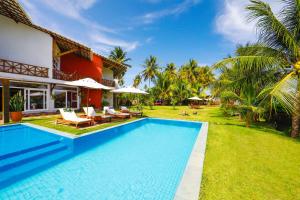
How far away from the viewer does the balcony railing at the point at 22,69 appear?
12.2m

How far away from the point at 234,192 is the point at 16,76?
1577 cm

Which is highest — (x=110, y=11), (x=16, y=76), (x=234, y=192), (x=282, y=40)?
(x=110, y=11)

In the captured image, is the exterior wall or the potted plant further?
the exterior wall

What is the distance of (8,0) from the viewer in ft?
35.8

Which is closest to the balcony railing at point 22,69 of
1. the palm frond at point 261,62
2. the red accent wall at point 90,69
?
the red accent wall at point 90,69

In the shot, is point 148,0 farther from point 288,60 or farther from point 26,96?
point 26,96

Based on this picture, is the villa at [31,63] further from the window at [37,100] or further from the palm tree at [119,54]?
the palm tree at [119,54]

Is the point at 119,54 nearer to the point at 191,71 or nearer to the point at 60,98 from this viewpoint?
the point at 191,71

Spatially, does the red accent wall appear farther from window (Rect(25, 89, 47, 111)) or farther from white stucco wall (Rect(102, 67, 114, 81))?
window (Rect(25, 89, 47, 111))

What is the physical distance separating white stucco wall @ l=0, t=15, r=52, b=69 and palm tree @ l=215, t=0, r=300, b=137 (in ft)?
52.5

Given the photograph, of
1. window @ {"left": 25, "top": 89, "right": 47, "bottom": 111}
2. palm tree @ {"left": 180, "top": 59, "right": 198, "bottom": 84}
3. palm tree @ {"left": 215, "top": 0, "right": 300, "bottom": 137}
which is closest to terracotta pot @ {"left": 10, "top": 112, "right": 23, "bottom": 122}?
window @ {"left": 25, "top": 89, "right": 47, "bottom": 111}

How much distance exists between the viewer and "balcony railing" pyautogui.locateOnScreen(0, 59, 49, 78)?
1219cm

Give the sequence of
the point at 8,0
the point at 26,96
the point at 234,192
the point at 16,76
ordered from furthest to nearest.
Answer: the point at 26,96, the point at 16,76, the point at 8,0, the point at 234,192

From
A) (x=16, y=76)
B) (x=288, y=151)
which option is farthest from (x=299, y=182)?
(x=16, y=76)
